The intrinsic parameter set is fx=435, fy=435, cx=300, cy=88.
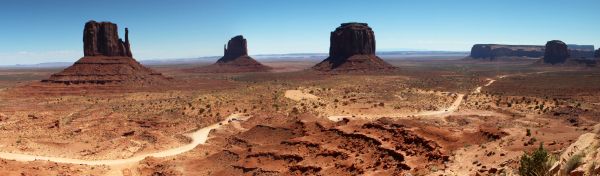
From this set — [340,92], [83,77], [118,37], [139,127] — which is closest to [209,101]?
[139,127]

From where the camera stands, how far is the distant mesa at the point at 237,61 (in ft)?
573

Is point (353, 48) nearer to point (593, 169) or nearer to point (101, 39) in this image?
point (101, 39)

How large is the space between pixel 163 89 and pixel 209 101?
87.3 feet

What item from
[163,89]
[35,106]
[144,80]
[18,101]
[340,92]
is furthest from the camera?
[144,80]

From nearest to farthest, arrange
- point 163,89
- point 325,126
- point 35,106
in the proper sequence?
1. point 325,126
2. point 35,106
3. point 163,89

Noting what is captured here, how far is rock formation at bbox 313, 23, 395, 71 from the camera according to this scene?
149000 mm

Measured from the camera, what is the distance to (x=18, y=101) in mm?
72812

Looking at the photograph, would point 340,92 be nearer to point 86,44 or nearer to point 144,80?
point 144,80

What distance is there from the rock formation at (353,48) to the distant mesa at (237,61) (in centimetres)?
3294

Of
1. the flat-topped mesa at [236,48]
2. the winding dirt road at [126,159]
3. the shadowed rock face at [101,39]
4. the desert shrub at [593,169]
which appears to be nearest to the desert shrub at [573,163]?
the desert shrub at [593,169]

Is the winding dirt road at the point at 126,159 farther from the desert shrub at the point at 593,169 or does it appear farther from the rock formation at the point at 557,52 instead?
the rock formation at the point at 557,52

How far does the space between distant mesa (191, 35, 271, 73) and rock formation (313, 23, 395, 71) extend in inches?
1297

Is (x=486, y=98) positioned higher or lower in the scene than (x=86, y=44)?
lower

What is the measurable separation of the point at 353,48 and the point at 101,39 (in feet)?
276
